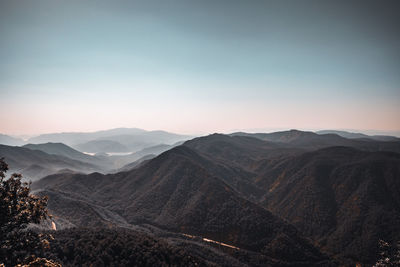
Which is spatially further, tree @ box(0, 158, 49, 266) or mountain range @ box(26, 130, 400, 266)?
mountain range @ box(26, 130, 400, 266)

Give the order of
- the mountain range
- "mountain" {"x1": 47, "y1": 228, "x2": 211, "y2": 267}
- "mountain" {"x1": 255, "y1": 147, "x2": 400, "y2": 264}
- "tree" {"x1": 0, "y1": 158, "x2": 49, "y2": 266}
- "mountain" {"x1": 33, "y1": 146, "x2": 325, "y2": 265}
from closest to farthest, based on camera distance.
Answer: "tree" {"x1": 0, "y1": 158, "x2": 49, "y2": 266} < "mountain" {"x1": 47, "y1": 228, "x2": 211, "y2": 267} < "mountain" {"x1": 33, "y1": 146, "x2": 325, "y2": 265} < the mountain range < "mountain" {"x1": 255, "y1": 147, "x2": 400, "y2": 264}

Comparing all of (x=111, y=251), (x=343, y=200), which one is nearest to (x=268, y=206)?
(x=343, y=200)

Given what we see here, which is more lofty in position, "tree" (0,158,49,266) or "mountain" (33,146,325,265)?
"tree" (0,158,49,266)

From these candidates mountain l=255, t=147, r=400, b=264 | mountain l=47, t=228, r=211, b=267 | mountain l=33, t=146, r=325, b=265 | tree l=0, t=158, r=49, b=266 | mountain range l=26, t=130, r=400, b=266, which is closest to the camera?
tree l=0, t=158, r=49, b=266

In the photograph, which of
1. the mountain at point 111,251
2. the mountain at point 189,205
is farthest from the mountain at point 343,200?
the mountain at point 111,251

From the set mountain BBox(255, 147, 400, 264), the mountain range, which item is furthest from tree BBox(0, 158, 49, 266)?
mountain BBox(255, 147, 400, 264)

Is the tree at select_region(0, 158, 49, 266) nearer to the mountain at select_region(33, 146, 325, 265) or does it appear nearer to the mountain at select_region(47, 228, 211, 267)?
the mountain at select_region(47, 228, 211, 267)

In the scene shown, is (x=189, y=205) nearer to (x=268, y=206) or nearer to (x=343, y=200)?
(x=268, y=206)

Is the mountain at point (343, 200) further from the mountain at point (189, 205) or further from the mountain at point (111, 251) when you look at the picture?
the mountain at point (111, 251)
